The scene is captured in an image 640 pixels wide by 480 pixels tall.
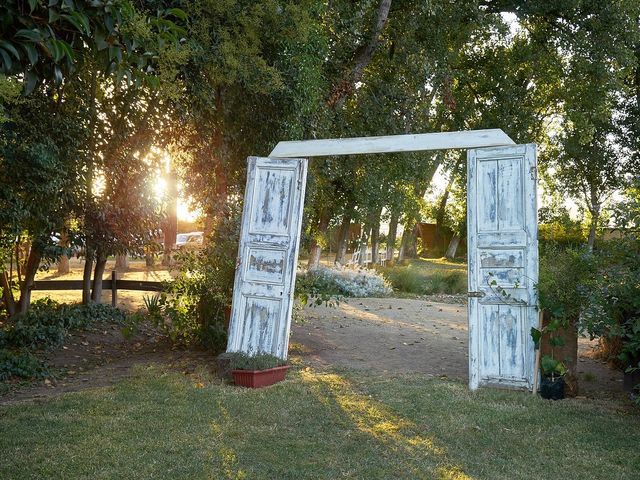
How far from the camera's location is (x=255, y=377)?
6.64m

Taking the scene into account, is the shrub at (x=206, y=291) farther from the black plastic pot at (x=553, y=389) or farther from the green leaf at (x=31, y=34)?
the green leaf at (x=31, y=34)

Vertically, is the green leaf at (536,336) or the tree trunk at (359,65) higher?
the tree trunk at (359,65)

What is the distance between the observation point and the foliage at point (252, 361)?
22.1 ft

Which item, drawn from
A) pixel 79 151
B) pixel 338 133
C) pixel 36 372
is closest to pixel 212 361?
pixel 36 372

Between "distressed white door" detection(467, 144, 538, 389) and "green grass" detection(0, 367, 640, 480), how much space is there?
35 centimetres

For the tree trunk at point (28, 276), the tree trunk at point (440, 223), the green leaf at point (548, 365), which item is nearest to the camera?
the green leaf at point (548, 365)

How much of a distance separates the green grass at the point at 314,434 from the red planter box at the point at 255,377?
0.16m

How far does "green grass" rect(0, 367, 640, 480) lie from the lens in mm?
4305

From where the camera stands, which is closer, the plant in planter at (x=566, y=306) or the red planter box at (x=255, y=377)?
the plant in planter at (x=566, y=306)

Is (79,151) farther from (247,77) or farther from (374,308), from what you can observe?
(374,308)

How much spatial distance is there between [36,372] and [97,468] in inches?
144

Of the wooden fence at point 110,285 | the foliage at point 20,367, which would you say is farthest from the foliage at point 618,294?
the wooden fence at point 110,285

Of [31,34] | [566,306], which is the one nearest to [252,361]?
[566,306]

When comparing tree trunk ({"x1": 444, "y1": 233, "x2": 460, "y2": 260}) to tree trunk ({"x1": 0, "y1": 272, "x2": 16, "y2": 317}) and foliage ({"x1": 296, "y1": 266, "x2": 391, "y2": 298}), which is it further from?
tree trunk ({"x1": 0, "y1": 272, "x2": 16, "y2": 317})
